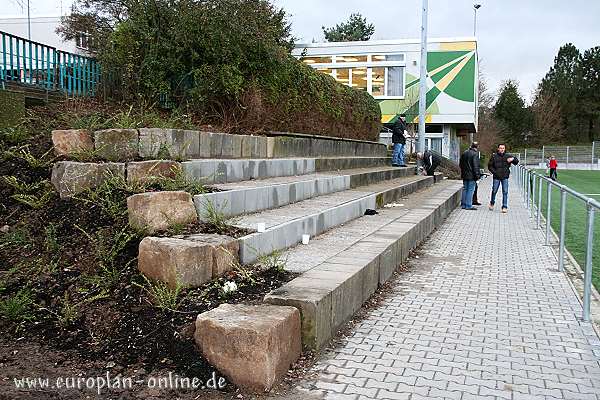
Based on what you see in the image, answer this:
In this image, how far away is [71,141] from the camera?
6.70 metres

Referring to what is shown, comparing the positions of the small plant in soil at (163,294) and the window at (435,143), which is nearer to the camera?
the small plant in soil at (163,294)

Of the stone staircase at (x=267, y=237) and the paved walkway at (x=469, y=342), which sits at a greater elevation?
the stone staircase at (x=267, y=237)

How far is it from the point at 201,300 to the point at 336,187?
7.23 metres

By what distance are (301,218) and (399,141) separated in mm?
14412

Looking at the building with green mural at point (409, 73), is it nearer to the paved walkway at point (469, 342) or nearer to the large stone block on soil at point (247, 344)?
the paved walkway at point (469, 342)

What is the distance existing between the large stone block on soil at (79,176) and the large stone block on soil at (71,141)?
503 millimetres

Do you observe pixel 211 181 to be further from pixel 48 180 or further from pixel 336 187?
pixel 336 187

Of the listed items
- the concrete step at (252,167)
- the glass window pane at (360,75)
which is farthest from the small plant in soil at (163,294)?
the glass window pane at (360,75)

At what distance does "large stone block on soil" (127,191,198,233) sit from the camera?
540 cm

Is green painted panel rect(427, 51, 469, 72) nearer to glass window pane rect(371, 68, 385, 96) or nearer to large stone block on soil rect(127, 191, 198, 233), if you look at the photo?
glass window pane rect(371, 68, 385, 96)

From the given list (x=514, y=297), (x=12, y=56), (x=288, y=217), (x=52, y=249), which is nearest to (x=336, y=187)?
(x=288, y=217)

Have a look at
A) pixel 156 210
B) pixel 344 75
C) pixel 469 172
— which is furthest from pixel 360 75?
pixel 156 210

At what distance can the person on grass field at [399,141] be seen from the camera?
20.8 metres

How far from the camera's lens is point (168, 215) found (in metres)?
5.53
